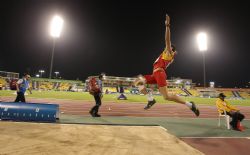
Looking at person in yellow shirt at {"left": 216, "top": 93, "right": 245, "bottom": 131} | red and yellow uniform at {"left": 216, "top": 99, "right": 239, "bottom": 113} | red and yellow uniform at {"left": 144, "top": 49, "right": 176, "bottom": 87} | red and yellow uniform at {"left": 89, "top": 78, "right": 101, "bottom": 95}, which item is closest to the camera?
red and yellow uniform at {"left": 144, "top": 49, "right": 176, "bottom": 87}

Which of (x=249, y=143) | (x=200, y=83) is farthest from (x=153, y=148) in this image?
(x=200, y=83)

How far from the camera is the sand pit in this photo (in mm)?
4218

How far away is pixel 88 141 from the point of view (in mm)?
4984

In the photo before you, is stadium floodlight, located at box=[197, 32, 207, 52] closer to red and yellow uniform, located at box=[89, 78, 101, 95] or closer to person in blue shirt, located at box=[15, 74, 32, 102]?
red and yellow uniform, located at box=[89, 78, 101, 95]

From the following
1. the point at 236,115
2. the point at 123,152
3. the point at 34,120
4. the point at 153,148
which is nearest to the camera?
the point at 123,152

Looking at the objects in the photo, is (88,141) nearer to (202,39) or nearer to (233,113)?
(233,113)

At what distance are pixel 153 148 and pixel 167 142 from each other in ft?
2.34

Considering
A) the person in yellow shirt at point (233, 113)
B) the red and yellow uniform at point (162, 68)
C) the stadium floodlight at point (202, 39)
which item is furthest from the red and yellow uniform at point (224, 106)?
the stadium floodlight at point (202, 39)

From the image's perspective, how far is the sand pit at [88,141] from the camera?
4218 millimetres

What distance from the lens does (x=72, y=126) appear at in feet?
21.5

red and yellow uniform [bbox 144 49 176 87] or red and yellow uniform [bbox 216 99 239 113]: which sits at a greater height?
red and yellow uniform [bbox 144 49 176 87]

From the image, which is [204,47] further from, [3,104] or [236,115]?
[3,104]

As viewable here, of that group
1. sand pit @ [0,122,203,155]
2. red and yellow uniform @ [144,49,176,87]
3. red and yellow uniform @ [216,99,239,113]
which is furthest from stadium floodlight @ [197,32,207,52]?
sand pit @ [0,122,203,155]

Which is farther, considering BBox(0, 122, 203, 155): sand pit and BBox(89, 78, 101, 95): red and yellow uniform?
BBox(89, 78, 101, 95): red and yellow uniform
